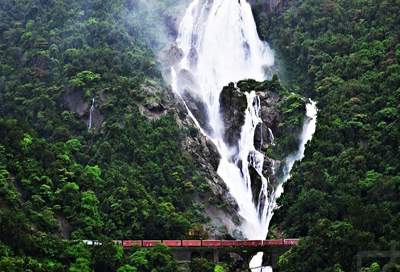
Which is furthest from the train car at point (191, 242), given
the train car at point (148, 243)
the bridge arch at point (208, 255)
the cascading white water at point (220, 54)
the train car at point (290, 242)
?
the cascading white water at point (220, 54)

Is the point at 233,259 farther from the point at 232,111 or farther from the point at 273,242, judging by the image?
the point at 232,111

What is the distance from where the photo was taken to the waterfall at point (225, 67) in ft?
385

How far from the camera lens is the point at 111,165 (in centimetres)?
11150

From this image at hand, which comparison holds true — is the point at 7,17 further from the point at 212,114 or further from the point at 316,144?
the point at 316,144

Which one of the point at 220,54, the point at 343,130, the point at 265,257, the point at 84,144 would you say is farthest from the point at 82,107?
the point at 265,257

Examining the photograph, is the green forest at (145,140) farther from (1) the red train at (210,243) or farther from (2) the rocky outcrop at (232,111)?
(2) the rocky outcrop at (232,111)

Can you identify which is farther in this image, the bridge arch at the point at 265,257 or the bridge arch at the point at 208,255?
the bridge arch at the point at 208,255

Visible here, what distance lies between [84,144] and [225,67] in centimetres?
2736

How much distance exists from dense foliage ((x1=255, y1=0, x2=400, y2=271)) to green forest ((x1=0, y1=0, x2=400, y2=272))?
0.16m

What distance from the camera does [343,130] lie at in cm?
11206

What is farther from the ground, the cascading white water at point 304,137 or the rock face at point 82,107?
the rock face at point 82,107

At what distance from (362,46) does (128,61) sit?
2618cm

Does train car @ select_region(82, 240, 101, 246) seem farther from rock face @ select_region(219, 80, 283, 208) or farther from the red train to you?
rock face @ select_region(219, 80, 283, 208)

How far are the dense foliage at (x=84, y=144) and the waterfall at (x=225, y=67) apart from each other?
Answer: 14.0 ft
